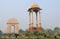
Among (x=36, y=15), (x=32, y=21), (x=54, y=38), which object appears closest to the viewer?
(x=54, y=38)

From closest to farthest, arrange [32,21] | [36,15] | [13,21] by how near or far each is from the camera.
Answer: [32,21] → [36,15] → [13,21]

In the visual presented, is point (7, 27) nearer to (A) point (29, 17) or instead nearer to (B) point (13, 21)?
(B) point (13, 21)

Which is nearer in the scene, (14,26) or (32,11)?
(32,11)

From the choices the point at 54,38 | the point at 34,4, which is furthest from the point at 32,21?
the point at 54,38

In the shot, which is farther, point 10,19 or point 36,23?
point 10,19

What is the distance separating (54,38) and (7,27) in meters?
14.4

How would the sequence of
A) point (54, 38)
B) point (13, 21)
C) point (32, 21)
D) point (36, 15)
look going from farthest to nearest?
point (13, 21)
point (36, 15)
point (32, 21)
point (54, 38)

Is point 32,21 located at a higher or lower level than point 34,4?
lower

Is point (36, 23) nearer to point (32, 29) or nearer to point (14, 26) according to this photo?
point (32, 29)

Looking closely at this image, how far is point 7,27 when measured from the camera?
99.9 ft

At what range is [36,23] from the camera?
23.6m

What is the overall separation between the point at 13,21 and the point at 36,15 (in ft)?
21.6

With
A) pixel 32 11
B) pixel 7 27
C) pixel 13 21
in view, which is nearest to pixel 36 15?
pixel 32 11

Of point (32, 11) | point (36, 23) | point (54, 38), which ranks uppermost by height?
point (32, 11)
